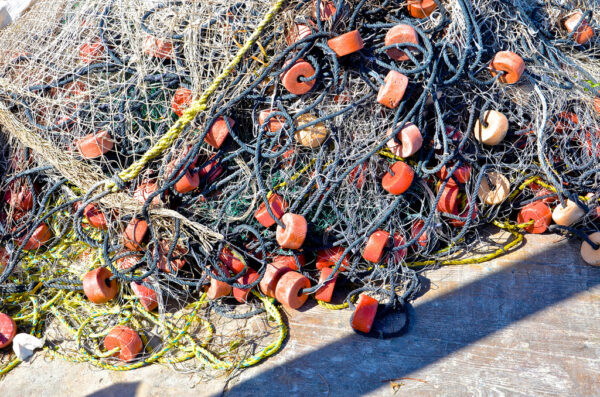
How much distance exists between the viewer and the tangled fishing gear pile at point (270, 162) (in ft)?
8.44

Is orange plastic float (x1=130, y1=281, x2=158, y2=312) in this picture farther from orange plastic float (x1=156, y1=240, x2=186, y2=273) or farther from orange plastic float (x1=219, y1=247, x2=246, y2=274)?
orange plastic float (x1=219, y1=247, x2=246, y2=274)

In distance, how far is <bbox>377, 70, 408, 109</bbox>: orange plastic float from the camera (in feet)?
8.07

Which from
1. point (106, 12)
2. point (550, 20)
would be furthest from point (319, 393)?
point (550, 20)

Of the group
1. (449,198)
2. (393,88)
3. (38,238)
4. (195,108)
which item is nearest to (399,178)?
(449,198)

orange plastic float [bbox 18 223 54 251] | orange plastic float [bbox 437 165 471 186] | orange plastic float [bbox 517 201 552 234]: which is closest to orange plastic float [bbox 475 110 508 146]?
orange plastic float [bbox 437 165 471 186]

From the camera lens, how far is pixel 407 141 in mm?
2545

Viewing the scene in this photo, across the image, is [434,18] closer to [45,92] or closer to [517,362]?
[517,362]

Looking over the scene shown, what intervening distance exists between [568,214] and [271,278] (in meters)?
1.54

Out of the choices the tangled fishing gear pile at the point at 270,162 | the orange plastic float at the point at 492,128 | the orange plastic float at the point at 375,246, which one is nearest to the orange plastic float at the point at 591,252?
the tangled fishing gear pile at the point at 270,162

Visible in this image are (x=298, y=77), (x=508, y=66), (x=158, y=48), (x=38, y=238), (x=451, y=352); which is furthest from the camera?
(x=38, y=238)

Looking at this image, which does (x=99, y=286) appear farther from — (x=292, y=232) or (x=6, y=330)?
(x=292, y=232)

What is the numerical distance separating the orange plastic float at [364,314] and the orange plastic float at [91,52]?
1.91 meters

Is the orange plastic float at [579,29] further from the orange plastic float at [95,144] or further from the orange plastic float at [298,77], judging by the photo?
the orange plastic float at [95,144]

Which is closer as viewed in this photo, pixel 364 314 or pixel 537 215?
pixel 364 314
